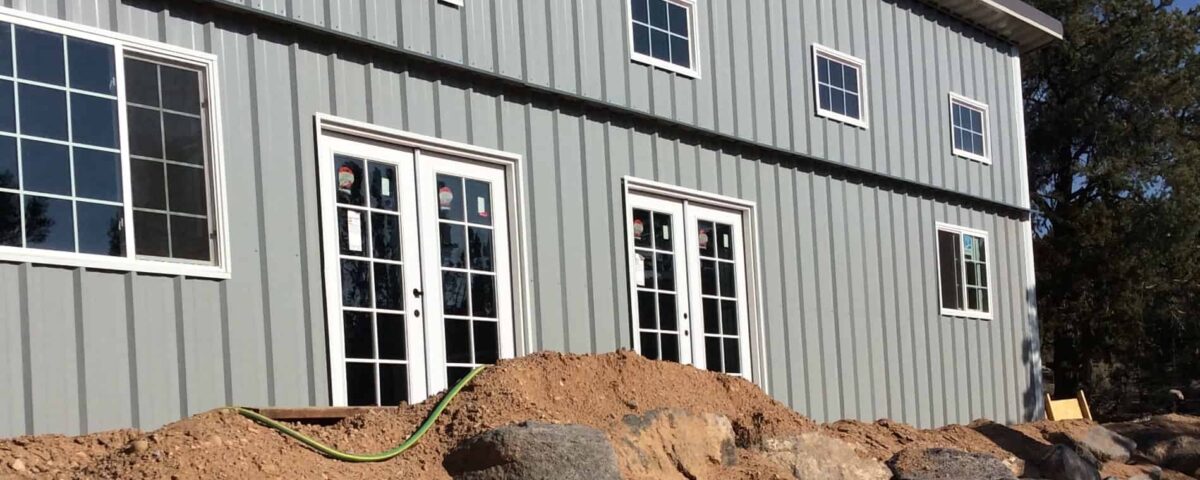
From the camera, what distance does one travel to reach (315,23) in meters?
8.38

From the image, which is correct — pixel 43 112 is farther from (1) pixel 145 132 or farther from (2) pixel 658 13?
(2) pixel 658 13

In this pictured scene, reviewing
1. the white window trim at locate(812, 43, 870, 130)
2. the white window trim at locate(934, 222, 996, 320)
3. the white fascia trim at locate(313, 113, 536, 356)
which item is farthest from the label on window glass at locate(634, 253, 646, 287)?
the white window trim at locate(934, 222, 996, 320)

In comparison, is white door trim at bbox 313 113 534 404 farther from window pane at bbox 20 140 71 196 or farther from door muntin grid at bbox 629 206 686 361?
window pane at bbox 20 140 71 196

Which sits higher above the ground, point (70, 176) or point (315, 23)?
point (315, 23)

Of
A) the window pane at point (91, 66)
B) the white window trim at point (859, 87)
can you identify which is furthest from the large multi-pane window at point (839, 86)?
the window pane at point (91, 66)

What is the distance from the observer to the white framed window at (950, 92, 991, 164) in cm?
1563

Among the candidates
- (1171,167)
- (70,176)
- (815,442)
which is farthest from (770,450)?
(1171,167)

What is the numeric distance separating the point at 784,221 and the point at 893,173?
2291 millimetres

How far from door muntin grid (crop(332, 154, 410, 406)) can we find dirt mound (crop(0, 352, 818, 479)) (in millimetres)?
1136

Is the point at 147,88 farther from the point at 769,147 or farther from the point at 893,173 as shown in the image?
the point at 893,173

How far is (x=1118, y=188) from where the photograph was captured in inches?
1050

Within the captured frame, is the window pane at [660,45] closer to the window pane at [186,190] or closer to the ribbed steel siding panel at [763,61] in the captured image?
the ribbed steel siding panel at [763,61]

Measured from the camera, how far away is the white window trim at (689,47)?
434 inches

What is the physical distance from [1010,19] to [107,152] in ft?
39.3
